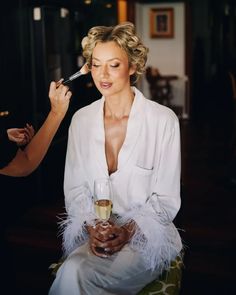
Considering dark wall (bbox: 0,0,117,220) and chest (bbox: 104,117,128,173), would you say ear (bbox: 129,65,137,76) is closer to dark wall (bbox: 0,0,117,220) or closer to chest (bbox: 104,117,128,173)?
chest (bbox: 104,117,128,173)

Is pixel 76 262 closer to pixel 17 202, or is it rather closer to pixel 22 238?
pixel 22 238

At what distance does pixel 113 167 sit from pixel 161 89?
619 centimetres

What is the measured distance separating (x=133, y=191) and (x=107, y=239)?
21 centimetres

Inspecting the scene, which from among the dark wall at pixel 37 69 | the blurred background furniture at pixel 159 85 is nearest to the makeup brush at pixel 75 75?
the dark wall at pixel 37 69

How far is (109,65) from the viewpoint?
1.57 metres

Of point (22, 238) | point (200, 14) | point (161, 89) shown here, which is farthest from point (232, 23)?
point (22, 238)

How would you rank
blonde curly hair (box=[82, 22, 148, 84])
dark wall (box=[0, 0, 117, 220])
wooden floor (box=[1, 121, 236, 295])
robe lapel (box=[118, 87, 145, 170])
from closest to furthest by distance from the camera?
blonde curly hair (box=[82, 22, 148, 84]) → robe lapel (box=[118, 87, 145, 170]) → wooden floor (box=[1, 121, 236, 295]) → dark wall (box=[0, 0, 117, 220])

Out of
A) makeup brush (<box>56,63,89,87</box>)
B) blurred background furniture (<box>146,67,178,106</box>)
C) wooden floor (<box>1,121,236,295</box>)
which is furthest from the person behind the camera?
blurred background furniture (<box>146,67,178,106</box>)

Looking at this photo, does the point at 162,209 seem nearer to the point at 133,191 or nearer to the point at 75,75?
the point at 133,191

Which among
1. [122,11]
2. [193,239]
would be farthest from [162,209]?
[122,11]

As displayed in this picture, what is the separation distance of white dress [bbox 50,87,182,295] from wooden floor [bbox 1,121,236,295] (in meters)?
0.25

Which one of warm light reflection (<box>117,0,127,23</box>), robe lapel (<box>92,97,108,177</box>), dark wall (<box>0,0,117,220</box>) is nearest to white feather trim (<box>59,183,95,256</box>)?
robe lapel (<box>92,97,108,177</box>)

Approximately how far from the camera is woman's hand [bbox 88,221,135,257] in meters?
1.56

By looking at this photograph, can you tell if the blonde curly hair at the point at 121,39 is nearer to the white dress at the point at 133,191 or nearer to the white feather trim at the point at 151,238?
the white dress at the point at 133,191
